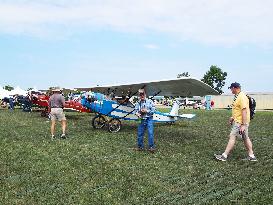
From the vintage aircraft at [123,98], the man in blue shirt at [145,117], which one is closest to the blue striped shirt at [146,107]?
the man in blue shirt at [145,117]

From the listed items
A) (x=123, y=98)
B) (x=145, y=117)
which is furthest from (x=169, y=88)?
(x=145, y=117)

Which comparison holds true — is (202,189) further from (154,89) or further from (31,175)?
(154,89)

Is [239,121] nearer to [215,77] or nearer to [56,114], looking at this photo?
[56,114]

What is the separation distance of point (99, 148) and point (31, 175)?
11.3 ft

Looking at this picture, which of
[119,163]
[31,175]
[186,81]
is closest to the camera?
[31,175]

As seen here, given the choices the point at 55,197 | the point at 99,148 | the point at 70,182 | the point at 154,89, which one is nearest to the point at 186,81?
the point at 154,89

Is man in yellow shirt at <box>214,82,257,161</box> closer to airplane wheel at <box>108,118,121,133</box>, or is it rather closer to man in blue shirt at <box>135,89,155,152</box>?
man in blue shirt at <box>135,89,155,152</box>

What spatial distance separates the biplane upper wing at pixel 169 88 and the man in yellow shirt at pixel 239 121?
3.23 metres

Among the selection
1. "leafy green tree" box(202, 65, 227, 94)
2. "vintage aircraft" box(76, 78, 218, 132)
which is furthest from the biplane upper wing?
"leafy green tree" box(202, 65, 227, 94)

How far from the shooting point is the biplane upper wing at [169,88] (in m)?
12.8

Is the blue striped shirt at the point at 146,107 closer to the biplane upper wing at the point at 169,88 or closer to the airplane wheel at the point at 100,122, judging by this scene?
the biplane upper wing at the point at 169,88

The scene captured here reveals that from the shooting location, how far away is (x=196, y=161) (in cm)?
855

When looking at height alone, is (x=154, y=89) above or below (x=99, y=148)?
above

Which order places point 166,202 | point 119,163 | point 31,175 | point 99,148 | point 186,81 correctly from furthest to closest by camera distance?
point 186,81 < point 99,148 < point 119,163 < point 31,175 < point 166,202
